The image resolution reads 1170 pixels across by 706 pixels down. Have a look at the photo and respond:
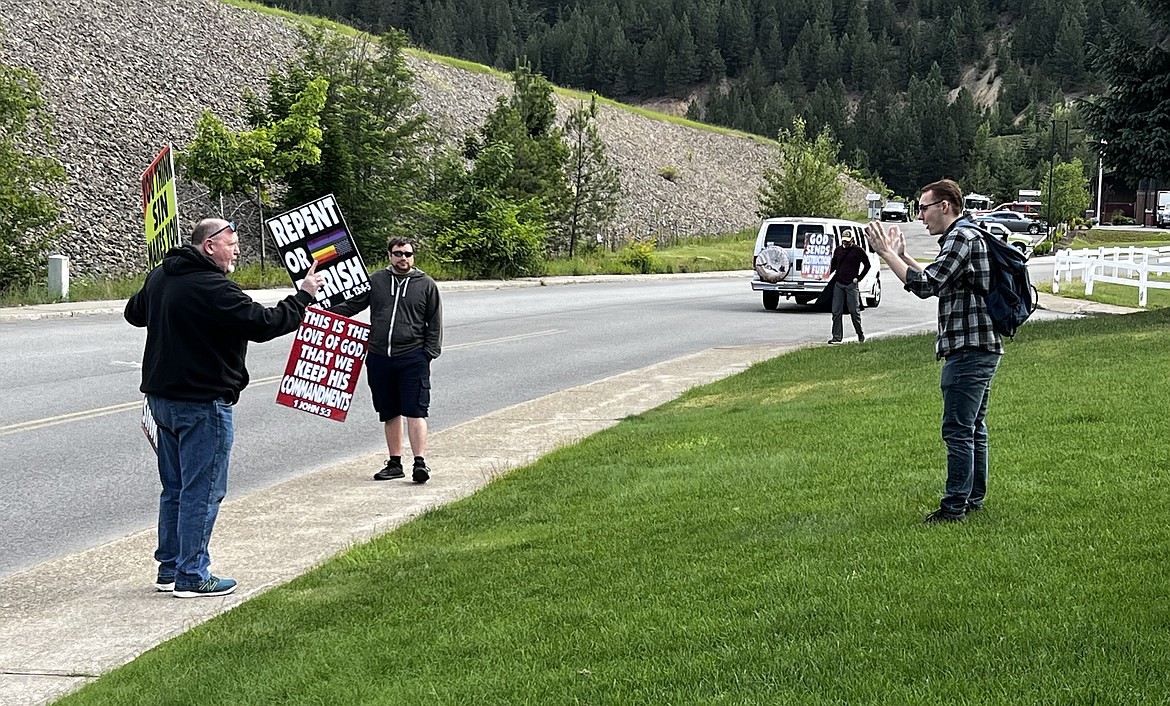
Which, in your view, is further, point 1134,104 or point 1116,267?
point 1116,267

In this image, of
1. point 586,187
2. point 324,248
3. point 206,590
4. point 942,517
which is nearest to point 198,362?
point 206,590

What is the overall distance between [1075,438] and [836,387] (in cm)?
524

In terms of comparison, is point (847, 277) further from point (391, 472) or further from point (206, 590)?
point (206, 590)

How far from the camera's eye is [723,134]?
367 ft

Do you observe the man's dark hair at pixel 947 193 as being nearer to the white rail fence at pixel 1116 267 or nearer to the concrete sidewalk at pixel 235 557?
the concrete sidewalk at pixel 235 557

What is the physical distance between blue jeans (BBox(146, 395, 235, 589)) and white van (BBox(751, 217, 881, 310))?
2389 centimetres

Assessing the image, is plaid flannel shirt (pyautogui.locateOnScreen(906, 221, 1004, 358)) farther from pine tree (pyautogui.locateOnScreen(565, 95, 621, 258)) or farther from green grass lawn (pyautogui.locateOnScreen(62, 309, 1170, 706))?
pine tree (pyautogui.locateOnScreen(565, 95, 621, 258))

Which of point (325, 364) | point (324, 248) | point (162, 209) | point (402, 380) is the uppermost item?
point (162, 209)

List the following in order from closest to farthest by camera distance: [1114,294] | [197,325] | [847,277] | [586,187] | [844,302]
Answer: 1. [197,325]
2. [847,277]
3. [844,302]
4. [1114,294]
5. [586,187]

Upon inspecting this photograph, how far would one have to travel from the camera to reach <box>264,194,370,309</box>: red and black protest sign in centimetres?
913

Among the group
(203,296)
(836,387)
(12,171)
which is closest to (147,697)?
(203,296)

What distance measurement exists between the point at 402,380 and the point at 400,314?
53 centimetres

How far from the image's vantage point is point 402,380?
10.2 meters

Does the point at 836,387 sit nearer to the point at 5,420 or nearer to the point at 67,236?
the point at 5,420
